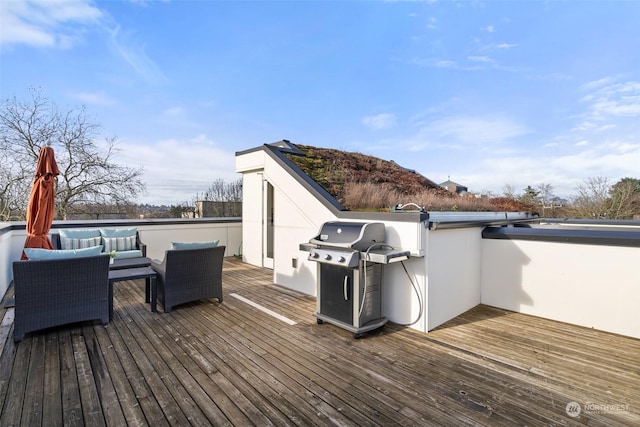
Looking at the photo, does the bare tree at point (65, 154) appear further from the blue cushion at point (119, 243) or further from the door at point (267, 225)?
the door at point (267, 225)

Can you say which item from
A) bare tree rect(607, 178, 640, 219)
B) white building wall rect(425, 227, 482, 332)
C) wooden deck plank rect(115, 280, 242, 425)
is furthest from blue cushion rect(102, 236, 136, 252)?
bare tree rect(607, 178, 640, 219)

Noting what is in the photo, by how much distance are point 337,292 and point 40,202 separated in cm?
425

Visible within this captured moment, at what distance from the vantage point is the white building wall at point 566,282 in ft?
10.7

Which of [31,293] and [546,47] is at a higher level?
[546,47]

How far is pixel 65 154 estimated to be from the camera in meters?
10.8

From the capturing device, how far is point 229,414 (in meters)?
1.87

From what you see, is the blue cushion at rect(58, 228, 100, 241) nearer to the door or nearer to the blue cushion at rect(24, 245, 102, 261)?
the blue cushion at rect(24, 245, 102, 261)

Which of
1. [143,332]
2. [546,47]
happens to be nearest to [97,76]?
[143,332]

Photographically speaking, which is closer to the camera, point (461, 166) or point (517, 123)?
point (517, 123)

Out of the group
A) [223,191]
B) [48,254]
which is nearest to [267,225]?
[48,254]

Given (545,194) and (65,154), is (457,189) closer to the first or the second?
(545,194)

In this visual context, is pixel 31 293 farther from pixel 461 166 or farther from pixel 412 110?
pixel 461 166

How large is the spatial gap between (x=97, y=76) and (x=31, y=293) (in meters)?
8.47

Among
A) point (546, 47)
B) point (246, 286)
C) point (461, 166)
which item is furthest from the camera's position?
point (461, 166)
